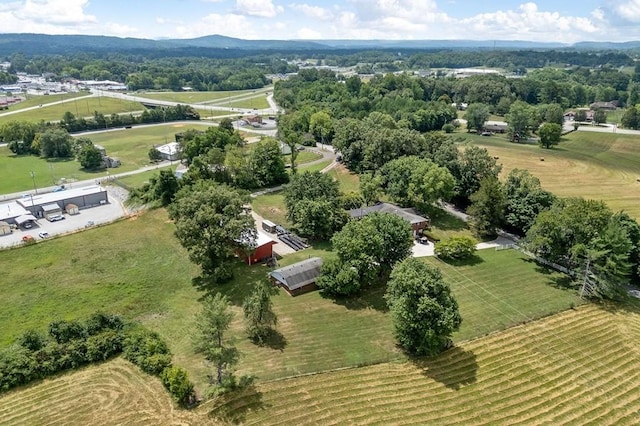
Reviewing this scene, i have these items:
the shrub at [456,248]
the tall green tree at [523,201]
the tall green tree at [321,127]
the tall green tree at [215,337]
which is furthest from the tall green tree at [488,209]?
the tall green tree at [321,127]

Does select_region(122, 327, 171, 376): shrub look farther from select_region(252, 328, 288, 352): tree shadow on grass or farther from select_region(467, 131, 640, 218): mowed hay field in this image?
select_region(467, 131, 640, 218): mowed hay field

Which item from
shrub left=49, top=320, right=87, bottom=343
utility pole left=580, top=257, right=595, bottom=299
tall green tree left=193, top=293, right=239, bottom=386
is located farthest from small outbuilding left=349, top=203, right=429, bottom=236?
shrub left=49, top=320, right=87, bottom=343

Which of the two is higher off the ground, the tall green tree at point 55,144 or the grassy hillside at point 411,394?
the tall green tree at point 55,144

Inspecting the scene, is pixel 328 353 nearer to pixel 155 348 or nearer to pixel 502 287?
pixel 155 348

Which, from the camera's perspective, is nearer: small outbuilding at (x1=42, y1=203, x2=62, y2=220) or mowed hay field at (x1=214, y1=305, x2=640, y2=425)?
mowed hay field at (x1=214, y1=305, x2=640, y2=425)

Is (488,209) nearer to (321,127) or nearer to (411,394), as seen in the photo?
(411,394)

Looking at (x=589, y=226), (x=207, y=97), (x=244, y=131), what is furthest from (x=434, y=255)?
(x=207, y=97)

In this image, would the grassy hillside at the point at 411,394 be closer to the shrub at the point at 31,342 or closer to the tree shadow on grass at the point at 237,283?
the shrub at the point at 31,342
